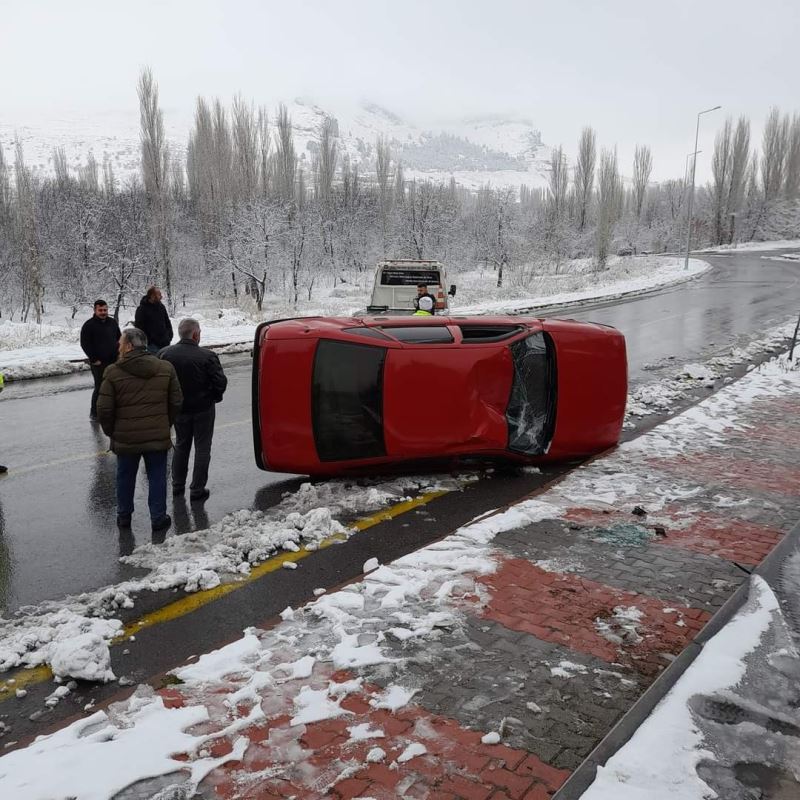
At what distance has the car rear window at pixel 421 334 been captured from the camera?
636 centimetres

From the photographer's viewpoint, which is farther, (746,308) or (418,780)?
(746,308)

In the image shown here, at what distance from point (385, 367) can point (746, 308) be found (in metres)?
20.1

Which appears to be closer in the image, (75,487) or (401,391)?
(401,391)

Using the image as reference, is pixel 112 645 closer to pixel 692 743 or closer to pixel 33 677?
pixel 33 677

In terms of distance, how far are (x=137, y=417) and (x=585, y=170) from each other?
2628 inches

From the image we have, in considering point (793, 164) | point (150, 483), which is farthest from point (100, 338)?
point (793, 164)

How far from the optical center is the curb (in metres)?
2.62

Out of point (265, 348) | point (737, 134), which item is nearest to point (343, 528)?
point (265, 348)

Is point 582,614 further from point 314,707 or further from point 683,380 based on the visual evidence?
point 683,380

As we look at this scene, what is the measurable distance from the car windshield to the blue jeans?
3.31 meters

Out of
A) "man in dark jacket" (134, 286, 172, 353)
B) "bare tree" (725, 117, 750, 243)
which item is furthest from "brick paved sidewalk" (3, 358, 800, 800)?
"bare tree" (725, 117, 750, 243)

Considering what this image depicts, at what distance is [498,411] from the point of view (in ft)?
21.2

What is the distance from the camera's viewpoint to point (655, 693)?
3174 mm

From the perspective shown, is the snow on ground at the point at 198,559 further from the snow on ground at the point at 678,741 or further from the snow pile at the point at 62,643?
the snow on ground at the point at 678,741
